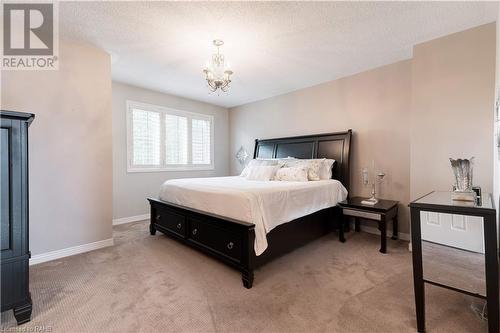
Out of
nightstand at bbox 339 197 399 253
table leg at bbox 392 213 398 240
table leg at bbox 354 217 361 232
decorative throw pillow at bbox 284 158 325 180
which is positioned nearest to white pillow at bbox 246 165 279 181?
decorative throw pillow at bbox 284 158 325 180

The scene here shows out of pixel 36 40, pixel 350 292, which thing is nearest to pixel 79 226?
pixel 36 40

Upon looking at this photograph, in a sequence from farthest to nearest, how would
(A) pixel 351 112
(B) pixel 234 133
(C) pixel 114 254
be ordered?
(B) pixel 234 133
(A) pixel 351 112
(C) pixel 114 254

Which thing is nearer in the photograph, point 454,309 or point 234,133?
point 454,309

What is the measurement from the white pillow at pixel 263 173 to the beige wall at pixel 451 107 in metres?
1.95

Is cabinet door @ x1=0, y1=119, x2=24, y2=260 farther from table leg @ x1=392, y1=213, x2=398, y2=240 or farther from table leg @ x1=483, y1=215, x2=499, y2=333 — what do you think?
table leg @ x1=392, y1=213, x2=398, y2=240

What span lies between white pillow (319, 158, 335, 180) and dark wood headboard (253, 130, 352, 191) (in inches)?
5.7

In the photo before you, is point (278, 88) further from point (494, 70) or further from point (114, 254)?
point (114, 254)

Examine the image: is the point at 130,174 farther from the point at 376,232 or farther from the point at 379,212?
the point at 376,232

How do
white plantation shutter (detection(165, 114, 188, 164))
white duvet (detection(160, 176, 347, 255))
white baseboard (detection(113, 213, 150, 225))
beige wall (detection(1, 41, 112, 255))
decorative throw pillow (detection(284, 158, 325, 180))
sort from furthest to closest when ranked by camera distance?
white plantation shutter (detection(165, 114, 188, 164))
white baseboard (detection(113, 213, 150, 225))
decorative throw pillow (detection(284, 158, 325, 180))
beige wall (detection(1, 41, 112, 255))
white duvet (detection(160, 176, 347, 255))

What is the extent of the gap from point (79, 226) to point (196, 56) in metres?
2.72

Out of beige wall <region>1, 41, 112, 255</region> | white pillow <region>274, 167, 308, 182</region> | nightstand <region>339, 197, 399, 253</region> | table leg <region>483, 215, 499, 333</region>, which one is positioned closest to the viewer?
table leg <region>483, 215, 499, 333</region>

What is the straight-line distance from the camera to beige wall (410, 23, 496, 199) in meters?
2.46

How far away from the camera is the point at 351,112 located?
12.9 ft

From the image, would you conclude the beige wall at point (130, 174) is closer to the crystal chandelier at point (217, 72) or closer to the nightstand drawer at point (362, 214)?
the crystal chandelier at point (217, 72)
